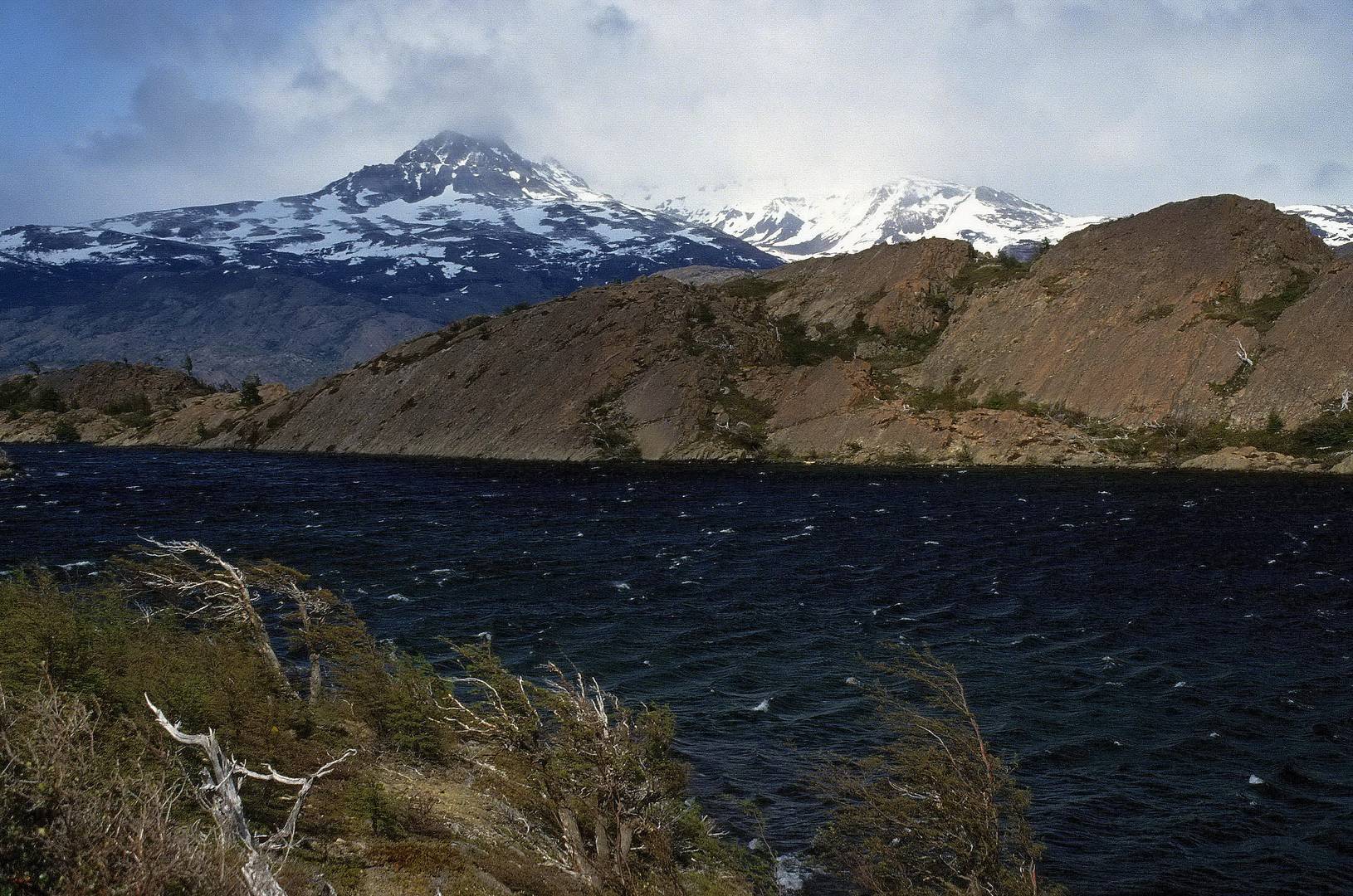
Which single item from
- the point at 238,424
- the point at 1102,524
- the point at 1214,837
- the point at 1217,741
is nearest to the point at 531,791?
the point at 1214,837

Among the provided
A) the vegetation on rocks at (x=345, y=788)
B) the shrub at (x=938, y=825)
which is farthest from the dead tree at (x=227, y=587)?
the shrub at (x=938, y=825)

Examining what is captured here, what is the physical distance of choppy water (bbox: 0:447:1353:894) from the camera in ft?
69.4

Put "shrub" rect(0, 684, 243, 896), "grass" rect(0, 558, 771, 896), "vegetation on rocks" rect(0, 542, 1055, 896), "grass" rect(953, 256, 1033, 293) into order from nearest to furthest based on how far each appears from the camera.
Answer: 1. "shrub" rect(0, 684, 243, 896)
2. "grass" rect(0, 558, 771, 896)
3. "vegetation on rocks" rect(0, 542, 1055, 896)
4. "grass" rect(953, 256, 1033, 293)

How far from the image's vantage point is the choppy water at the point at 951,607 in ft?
69.4

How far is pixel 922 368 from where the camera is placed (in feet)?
348

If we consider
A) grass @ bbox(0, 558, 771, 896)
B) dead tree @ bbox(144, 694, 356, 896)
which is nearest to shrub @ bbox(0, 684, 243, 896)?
grass @ bbox(0, 558, 771, 896)

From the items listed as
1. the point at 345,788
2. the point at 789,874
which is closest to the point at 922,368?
the point at 789,874

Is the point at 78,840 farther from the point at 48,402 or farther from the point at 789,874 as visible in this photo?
the point at 48,402

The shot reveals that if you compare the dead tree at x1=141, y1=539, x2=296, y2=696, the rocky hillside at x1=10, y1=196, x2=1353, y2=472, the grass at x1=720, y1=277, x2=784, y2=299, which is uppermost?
the grass at x1=720, y1=277, x2=784, y2=299

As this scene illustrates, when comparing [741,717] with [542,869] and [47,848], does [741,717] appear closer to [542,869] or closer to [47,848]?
[542,869]

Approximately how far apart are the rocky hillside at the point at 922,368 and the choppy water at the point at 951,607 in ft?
35.4

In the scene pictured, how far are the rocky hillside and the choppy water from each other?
10777 millimetres

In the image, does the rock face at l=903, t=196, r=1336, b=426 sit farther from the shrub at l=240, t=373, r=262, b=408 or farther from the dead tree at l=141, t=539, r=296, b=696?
the shrub at l=240, t=373, r=262, b=408

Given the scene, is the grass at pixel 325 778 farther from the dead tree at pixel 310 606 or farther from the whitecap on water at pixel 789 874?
the dead tree at pixel 310 606
